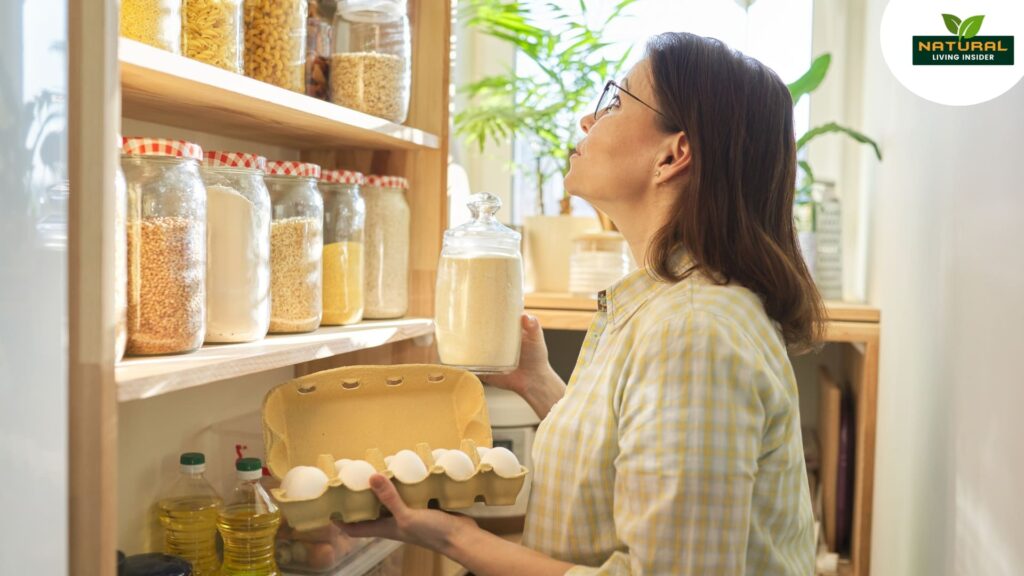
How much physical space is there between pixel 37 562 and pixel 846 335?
4.66ft

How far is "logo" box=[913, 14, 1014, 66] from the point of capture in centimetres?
134

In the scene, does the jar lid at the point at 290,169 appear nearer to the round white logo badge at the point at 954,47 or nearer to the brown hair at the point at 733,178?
the brown hair at the point at 733,178

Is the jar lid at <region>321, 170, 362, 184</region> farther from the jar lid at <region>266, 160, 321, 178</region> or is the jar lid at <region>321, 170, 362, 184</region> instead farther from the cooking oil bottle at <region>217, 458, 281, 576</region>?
the cooking oil bottle at <region>217, 458, 281, 576</region>

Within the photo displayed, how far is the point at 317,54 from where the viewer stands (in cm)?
136

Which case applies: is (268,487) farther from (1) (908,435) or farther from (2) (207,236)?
(1) (908,435)

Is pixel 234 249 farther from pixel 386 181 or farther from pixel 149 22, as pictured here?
pixel 386 181

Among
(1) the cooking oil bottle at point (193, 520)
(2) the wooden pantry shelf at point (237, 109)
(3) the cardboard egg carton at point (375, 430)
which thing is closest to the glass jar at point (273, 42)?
(2) the wooden pantry shelf at point (237, 109)

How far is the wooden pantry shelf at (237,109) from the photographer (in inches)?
37.2

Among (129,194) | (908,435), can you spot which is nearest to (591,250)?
(908,435)

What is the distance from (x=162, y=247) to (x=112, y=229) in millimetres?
156

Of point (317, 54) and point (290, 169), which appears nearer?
point (290, 169)

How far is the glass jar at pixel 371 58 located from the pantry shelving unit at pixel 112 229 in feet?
0.14

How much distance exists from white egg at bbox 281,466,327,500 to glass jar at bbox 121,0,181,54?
1.53 feet

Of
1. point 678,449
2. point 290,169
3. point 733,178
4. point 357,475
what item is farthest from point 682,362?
point 290,169
